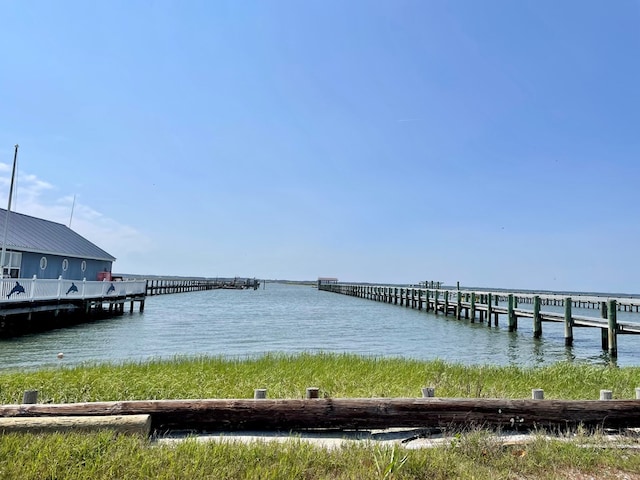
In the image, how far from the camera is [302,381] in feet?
30.5

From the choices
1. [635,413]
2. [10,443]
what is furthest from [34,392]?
[635,413]

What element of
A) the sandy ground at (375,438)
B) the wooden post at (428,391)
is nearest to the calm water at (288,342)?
the sandy ground at (375,438)

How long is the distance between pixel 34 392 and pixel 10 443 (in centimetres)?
119

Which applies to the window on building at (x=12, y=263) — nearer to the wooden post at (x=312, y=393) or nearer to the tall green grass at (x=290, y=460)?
the tall green grass at (x=290, y=460)

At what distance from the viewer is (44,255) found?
27125mm

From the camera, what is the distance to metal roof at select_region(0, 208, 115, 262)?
24953 millimetres

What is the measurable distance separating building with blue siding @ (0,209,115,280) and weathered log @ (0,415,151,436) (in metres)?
20.9

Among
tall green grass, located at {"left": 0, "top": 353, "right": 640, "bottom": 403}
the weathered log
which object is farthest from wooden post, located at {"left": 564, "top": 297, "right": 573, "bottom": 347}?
the weathered log

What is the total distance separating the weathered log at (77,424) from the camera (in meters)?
5.18

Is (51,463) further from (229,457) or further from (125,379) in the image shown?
(125,379)

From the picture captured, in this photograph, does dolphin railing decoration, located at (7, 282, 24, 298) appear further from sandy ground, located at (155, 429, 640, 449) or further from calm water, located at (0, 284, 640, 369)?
sandy ground, located at (155, 429, 640, 449)

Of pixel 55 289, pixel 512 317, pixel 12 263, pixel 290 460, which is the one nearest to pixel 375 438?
pixel 290 460

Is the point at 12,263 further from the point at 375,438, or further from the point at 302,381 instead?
the point at 375,438

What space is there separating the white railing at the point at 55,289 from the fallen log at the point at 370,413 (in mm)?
16941
